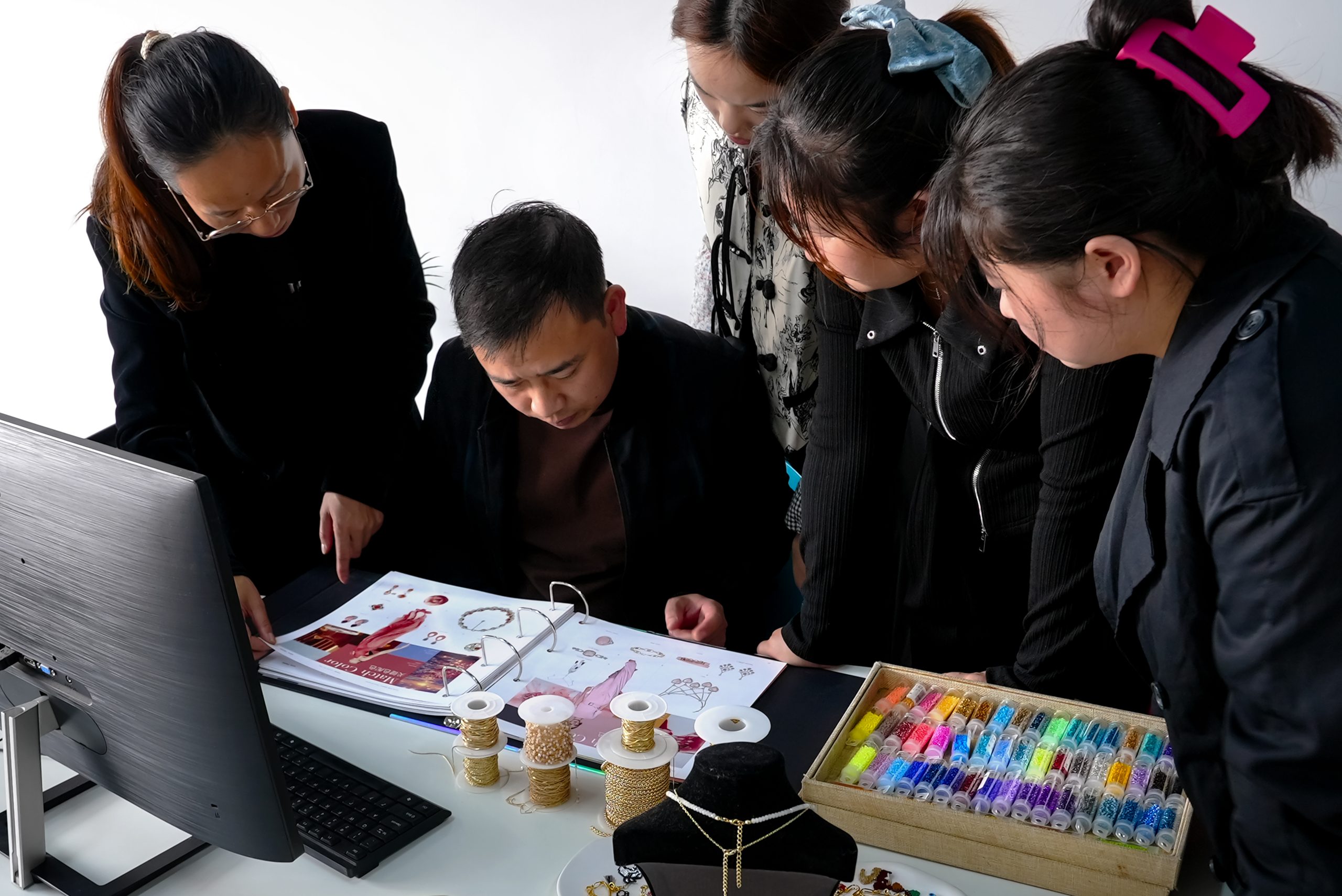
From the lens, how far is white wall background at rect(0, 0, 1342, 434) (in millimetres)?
2592

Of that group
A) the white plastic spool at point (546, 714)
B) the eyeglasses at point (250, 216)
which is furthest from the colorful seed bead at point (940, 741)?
the eyeglasses at point (250, 216)

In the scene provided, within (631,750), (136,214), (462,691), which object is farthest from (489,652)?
(136,214)

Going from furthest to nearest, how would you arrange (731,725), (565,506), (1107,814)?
(565,506)
(731,725)
(1107,814)

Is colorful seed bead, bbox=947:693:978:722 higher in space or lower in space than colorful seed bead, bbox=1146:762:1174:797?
lower

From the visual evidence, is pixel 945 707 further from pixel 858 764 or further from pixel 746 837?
pixel 746 837

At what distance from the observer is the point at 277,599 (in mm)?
1575

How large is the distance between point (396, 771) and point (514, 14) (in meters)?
2.09

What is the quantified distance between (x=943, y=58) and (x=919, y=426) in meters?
0.50

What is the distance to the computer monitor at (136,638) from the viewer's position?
826 mm

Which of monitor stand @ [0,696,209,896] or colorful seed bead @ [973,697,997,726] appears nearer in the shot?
monitor stand @ [0,696,209,896]

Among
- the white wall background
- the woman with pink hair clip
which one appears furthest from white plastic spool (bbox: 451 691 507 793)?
the white wall background

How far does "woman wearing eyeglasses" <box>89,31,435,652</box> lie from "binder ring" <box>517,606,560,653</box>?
312mm

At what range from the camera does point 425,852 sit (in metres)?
1.05

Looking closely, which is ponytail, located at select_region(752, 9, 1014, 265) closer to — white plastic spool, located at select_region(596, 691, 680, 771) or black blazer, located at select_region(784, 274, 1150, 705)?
black blazer, located at select_region(784, 274, 1150, 705)
